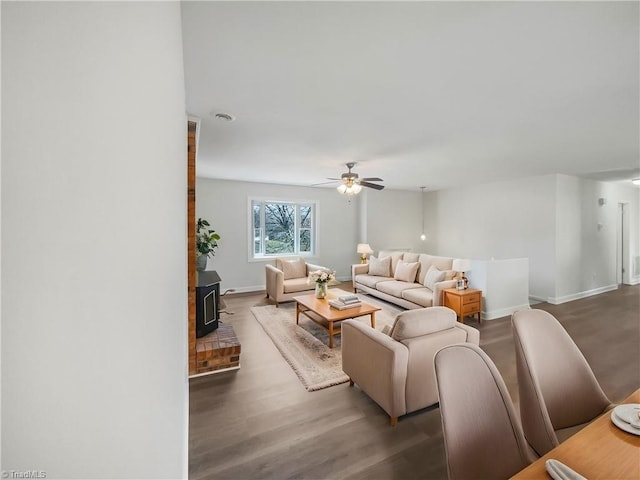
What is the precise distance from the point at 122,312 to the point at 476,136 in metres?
3.52

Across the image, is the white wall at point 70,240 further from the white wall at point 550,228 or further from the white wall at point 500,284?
the white wall at point 550,228

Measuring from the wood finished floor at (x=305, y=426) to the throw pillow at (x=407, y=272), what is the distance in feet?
6.46

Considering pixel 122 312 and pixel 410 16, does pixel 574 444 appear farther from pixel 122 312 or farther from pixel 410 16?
pixel 410 16

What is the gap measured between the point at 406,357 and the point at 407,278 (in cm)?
336

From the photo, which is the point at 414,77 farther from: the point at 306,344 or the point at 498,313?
the point at 498,313

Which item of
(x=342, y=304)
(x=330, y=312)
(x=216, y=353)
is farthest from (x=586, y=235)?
(x=216, y=353)

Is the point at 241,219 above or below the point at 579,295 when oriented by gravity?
above

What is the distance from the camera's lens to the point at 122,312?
36cm

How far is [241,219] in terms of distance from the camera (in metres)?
6.06

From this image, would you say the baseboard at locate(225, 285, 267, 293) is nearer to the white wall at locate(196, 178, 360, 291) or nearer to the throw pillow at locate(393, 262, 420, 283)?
the white wall at locate(196, 178, 360, 291)

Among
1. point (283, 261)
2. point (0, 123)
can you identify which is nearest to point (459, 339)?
point (0, 123)

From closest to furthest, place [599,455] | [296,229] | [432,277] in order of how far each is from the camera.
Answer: [599,455]
[432,277]
[296,229]

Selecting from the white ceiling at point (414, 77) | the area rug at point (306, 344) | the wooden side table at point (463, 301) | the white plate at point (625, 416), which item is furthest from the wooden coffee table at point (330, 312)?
the white plate at point (625, 416)

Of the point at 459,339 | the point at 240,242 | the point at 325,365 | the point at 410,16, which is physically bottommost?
the point at 325,365
